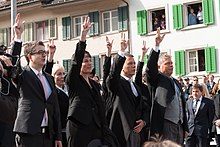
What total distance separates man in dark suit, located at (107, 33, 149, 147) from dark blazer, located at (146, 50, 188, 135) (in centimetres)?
28

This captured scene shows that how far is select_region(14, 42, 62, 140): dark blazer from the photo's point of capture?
5480 millimetres

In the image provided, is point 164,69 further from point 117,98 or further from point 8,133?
point 8,133

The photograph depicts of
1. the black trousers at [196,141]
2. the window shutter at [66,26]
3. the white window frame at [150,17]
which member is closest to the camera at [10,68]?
the black trousers at [196,141]

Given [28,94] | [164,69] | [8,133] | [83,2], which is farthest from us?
[83,2]

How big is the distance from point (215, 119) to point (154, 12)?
14.2m

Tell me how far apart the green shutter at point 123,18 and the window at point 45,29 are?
16.3 ft

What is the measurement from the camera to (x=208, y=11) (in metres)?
23.4

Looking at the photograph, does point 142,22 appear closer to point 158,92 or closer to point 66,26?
point 66,26

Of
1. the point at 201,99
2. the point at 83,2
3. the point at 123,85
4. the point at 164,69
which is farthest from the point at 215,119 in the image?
the point at 83,2

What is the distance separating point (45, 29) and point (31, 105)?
2518cm

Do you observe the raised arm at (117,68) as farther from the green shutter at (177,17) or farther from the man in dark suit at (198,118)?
the green shutter at (177,17)

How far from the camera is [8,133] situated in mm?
6164

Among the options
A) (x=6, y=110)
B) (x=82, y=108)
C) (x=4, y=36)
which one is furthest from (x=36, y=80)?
(x=4, y=36)

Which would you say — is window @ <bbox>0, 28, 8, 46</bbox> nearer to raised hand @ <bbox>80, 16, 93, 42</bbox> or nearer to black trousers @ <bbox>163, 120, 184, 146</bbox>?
black trousers @ <bbox>163, 120, 184, 146</bbox>
